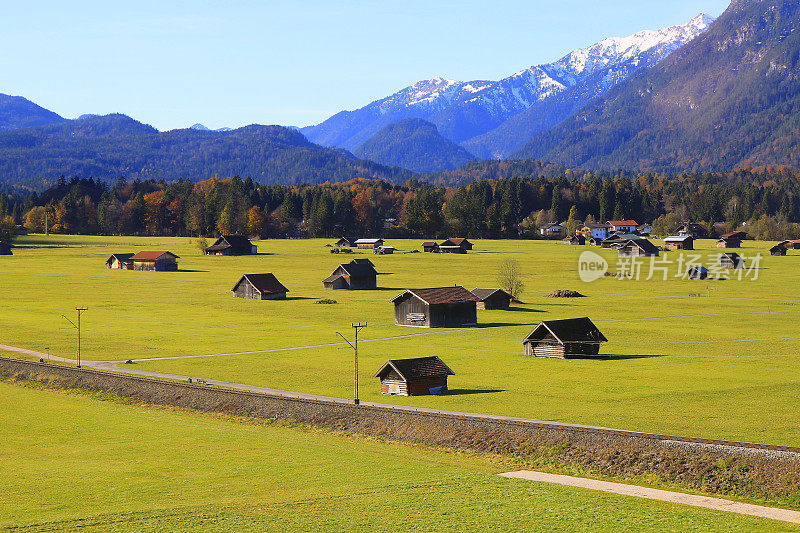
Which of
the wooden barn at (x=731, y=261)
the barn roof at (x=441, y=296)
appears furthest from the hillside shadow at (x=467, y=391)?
the wooden barn at (x=731, y=261)

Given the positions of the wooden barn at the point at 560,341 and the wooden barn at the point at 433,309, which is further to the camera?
the wooden barn at the point at 433,309

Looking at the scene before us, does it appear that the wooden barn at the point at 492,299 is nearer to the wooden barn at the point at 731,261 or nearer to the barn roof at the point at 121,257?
the wooden barn at the point at 731,261

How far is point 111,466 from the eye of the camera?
3872cm

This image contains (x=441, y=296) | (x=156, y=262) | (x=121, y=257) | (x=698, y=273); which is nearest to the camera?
(x=441, y=296)

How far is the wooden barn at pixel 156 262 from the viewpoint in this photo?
152125mm

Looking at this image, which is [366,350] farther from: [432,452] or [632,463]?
[632,463]

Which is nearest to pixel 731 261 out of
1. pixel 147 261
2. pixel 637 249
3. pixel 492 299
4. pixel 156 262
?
pixel 637 249

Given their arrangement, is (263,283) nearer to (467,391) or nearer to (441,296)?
(441,296)

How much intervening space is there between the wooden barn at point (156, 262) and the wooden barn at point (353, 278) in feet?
140

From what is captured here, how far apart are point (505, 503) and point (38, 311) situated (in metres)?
77.4

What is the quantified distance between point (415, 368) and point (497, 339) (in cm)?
2426

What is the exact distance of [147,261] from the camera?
6014 inches

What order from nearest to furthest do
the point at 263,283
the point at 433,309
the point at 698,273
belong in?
the point at 433,309 < the point at 263,283 < the point at 698,273

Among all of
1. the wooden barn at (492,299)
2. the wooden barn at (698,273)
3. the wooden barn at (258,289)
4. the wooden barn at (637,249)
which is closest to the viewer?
the wooden barn at (492,299)
